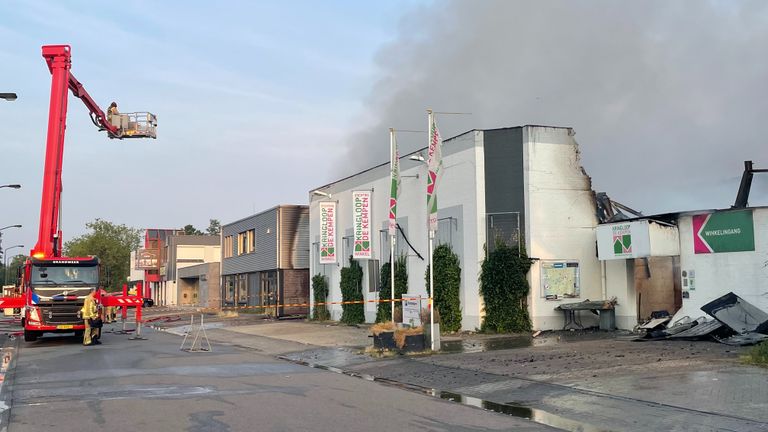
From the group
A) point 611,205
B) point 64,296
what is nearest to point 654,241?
point 611,205

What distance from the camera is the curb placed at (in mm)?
9602

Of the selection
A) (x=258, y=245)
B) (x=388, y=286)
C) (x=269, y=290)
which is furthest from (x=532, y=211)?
(x=258, y=245)

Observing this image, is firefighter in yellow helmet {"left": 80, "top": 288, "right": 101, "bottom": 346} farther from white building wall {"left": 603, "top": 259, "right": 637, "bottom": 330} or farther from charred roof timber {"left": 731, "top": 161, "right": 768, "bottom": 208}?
charred roof timber {"left": 731, "top": 161, "right": 768, "bottom": 208}

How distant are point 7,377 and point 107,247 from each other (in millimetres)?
84172

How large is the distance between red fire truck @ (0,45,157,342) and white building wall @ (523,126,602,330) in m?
14.0

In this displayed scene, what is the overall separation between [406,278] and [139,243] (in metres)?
95.4

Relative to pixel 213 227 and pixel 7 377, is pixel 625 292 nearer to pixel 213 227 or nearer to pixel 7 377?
pixel 7 377

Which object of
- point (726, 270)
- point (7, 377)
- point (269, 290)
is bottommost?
point (7, 377)

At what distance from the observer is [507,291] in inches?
883

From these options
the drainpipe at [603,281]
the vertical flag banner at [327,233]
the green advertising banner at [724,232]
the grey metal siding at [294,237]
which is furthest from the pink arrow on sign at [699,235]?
the grey metal siding at [294,237]

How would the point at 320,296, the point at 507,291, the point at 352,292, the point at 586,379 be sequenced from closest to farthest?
the point at 586,379
the point at 507,291
the point at 352,292
the point at 320,296

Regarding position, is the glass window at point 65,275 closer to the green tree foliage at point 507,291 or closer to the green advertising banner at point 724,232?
the green tree foliage at point 507,291

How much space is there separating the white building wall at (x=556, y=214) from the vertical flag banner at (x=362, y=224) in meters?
8.48

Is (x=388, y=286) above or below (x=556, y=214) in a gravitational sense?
below
